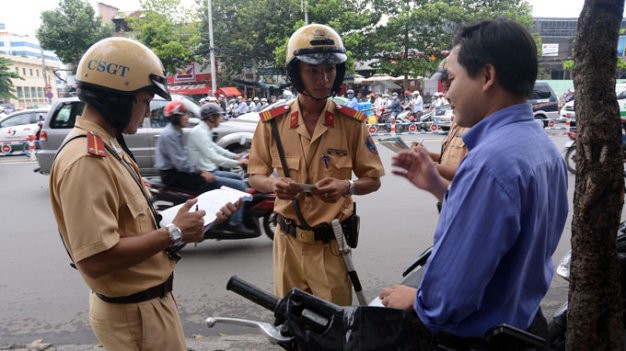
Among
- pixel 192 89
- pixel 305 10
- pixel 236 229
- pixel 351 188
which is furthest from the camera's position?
pixel 192 89

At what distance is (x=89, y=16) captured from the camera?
2830 cm

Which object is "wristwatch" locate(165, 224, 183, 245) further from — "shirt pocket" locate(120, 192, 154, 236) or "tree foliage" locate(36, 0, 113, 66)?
"tree foliage" locate(36, 0, 113, 66)

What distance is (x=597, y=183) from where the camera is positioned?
5.18 ft

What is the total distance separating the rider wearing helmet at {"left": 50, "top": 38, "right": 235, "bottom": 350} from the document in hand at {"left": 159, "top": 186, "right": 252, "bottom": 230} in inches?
3.5

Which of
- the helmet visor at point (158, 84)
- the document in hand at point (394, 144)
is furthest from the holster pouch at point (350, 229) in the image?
the helmet visor at point (158, 84)

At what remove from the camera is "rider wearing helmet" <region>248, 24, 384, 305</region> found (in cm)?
233

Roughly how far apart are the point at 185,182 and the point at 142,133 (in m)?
3.34

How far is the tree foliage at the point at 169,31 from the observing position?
93.0 ft

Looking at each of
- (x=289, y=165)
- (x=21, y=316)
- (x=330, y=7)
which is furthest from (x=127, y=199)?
(x=330, y=7)

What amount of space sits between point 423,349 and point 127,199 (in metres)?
1.04

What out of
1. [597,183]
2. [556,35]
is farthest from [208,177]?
[556,35]

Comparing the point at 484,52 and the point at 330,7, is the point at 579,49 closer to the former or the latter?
the point at 484,52

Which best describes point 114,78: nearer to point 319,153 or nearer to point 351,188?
point 319,153

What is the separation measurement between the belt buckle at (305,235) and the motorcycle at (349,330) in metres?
1.04
